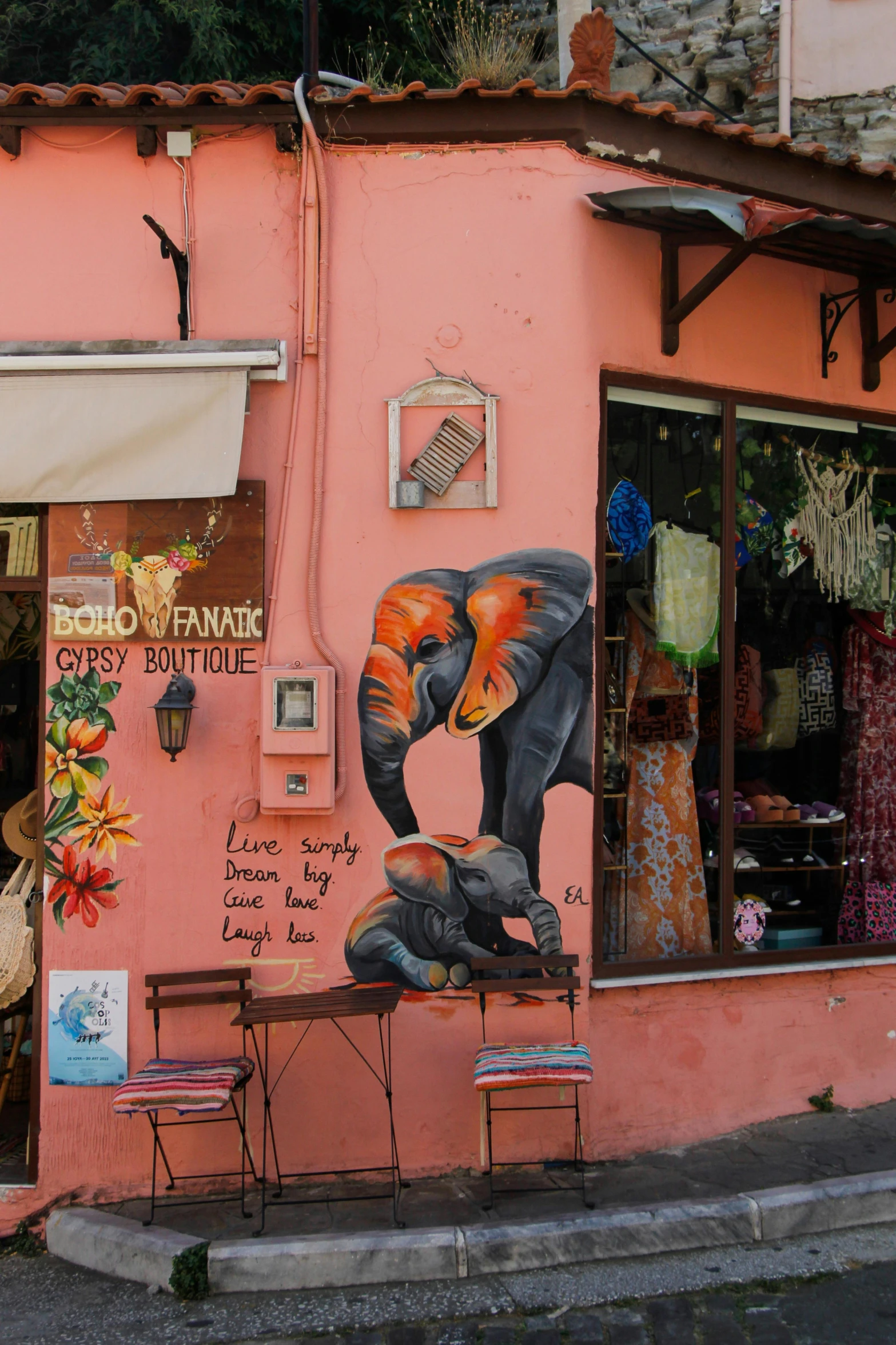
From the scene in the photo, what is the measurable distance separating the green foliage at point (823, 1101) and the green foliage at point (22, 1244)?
149 inches

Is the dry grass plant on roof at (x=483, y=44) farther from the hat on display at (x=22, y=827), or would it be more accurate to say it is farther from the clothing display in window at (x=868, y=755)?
the hat on display at (x=22, y=827)

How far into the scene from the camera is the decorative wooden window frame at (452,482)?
5.09 m

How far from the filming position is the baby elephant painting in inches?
201

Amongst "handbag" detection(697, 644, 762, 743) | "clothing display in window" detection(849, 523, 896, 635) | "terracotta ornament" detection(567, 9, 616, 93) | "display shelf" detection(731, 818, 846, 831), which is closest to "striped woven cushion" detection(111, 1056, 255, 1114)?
"display shelf" detection(731, 818, 846, 831)

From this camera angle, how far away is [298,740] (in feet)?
16.2

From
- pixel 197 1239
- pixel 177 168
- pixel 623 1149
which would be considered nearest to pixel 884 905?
pixel 623 1149

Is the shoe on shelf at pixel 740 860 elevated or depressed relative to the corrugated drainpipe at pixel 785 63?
depressed

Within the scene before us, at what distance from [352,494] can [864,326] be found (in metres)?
3.15

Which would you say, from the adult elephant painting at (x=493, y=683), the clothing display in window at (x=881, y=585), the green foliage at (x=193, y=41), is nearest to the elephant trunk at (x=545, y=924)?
the adult elephant painting at (x=493, y=683)

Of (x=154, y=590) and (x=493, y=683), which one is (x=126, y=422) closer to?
(x=154, y=590)

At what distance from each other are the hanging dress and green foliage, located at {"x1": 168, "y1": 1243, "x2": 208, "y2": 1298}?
253cm

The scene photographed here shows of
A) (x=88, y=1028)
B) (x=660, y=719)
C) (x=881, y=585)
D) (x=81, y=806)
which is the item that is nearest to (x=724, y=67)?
(x=881, y=585)

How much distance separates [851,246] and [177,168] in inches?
130

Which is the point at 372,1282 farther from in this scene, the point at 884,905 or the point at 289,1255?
the point at 884,905
